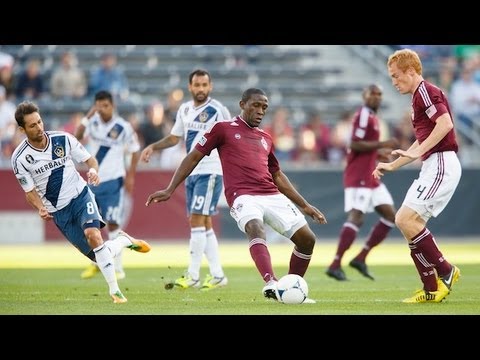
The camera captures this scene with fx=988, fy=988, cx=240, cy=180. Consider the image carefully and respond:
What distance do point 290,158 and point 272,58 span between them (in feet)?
20.8

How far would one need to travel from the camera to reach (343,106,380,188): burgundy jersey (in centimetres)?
1350

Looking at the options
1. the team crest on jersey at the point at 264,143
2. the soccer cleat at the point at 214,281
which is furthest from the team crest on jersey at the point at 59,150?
the soccer cleat at the point at 214,281

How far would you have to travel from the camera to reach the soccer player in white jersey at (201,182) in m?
12.1

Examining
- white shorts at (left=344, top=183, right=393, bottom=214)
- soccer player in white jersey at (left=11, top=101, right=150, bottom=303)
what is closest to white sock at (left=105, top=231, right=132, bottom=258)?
soccer player in white jersey at (left=11, top=101, right=150, bottom=303)

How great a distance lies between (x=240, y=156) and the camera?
1012 cm

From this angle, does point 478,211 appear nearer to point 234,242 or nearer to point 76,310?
point 234,242

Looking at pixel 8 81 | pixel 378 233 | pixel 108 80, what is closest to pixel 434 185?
pixel 378 233

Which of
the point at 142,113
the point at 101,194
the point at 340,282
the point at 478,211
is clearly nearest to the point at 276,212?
the point at 340,282

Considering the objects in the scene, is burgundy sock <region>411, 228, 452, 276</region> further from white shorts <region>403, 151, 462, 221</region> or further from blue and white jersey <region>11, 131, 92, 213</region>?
blue and white jersey <region>11, 131, 92, 213</region>

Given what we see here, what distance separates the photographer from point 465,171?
72.2 ft

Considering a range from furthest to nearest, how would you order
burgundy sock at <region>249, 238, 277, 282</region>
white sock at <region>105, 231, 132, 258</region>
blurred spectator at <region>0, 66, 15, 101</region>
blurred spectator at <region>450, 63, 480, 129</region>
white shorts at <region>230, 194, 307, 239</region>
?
blurred spectator at <region>450, 63, 480, 129</region> < blurred spectator at <region>0, 66, 15, 101</region> < white sock at <region>105, 231, 132, 258</region> < white shorts at <region>230, 194, 307, 239</region> < burgundy sock at <region>249, 238, 277, 282</region>

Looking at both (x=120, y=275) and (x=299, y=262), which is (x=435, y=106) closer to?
(x=299, y=262)

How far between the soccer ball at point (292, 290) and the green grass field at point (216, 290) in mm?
104

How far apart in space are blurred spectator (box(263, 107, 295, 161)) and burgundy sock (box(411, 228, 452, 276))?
526 inches
